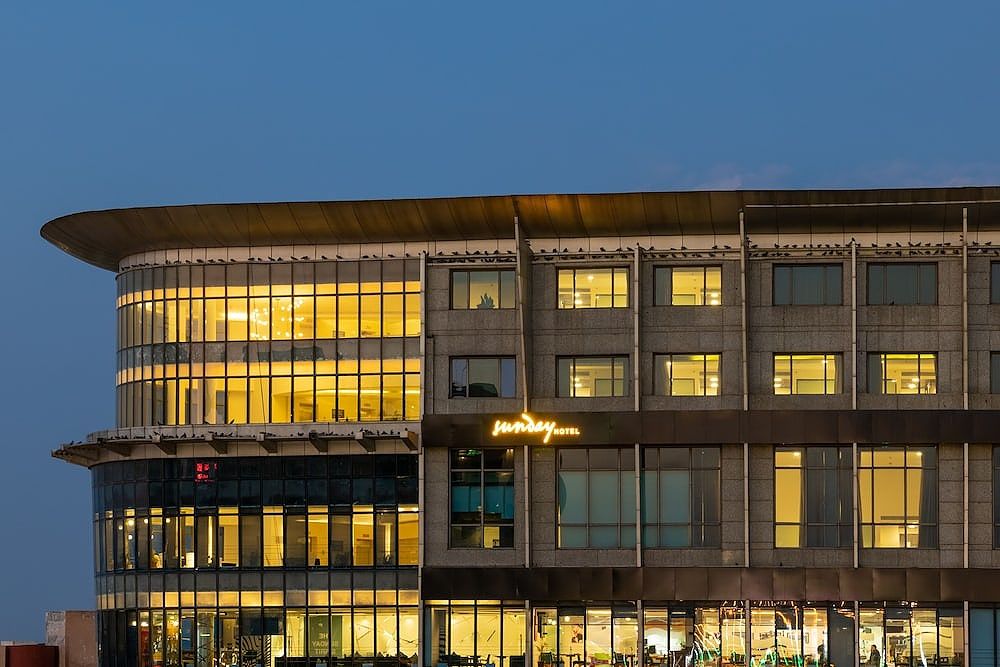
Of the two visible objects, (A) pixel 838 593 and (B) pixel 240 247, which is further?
(B) pixel 240 247

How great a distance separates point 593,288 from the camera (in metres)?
72.6

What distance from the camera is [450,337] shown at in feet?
239

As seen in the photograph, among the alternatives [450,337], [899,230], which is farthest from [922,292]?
[450,337]

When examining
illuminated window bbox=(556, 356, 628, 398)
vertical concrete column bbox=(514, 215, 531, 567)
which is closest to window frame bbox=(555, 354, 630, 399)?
illuminated window bbox=(556, 356, 628, 398)

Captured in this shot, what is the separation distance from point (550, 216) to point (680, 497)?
1266 cm

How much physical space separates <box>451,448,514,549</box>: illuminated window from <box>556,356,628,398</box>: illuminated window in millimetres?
3614

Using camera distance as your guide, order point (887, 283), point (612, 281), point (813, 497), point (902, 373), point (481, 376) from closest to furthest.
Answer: point (813, 497), point (902, 373), point (887, 283), point (612, 281), point (481, 376)

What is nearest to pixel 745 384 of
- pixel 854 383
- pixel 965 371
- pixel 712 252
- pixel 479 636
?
pixel 854 383

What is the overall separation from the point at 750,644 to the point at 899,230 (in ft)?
58.5

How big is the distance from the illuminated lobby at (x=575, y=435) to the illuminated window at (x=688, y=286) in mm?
131

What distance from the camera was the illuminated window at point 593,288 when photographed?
237 feet

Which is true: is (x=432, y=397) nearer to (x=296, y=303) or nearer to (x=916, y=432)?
(x=296, y=303)

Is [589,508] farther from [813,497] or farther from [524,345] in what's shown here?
[813,497]

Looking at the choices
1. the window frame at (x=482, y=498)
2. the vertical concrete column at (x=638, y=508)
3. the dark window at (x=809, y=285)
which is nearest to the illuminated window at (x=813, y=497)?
the vertical concrete column at (x=638, y=508)
